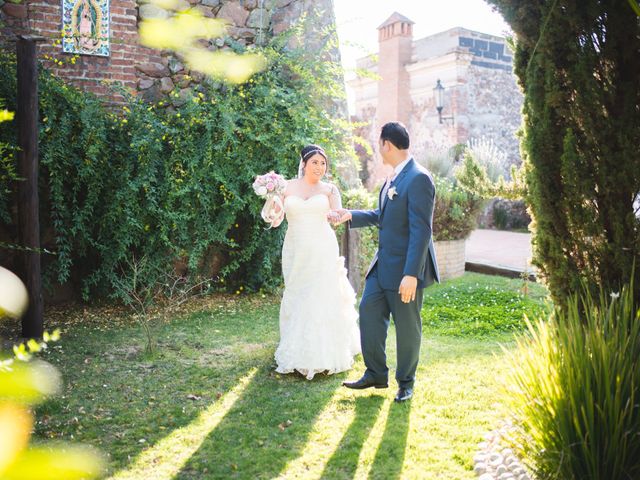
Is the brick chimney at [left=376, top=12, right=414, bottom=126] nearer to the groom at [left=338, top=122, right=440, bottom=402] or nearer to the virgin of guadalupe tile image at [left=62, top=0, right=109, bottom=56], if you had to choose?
the virgin of guadalupe tile image at [left=62, top=0, right=109, bottom=56]

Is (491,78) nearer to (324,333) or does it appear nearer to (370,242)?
(370,242)

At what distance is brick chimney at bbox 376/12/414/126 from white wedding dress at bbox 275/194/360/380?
719 inches

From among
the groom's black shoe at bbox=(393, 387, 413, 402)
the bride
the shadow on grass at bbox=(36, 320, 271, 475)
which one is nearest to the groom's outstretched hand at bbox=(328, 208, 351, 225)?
the bride

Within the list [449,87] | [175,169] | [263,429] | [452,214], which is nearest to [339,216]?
[263,429]

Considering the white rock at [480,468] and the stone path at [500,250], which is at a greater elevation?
the stone path at [500,250]

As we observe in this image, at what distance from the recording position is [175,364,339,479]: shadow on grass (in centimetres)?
349

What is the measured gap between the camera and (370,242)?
9297 mm

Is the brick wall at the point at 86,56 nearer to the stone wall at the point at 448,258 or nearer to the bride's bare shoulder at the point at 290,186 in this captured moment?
the bride's bare shoulder at the point at 290,186

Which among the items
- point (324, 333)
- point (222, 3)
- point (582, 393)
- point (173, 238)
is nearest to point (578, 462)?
point (582, 393)

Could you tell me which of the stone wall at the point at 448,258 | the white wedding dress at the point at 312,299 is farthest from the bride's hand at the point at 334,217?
the stone wall at the point at 448,258

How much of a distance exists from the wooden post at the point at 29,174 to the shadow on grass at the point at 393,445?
3.73 m

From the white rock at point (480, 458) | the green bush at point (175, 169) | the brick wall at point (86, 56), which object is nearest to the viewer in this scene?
the white rock at point (480, 458)

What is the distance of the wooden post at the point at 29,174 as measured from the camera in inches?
229

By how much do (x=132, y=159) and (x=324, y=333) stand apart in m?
3.65
